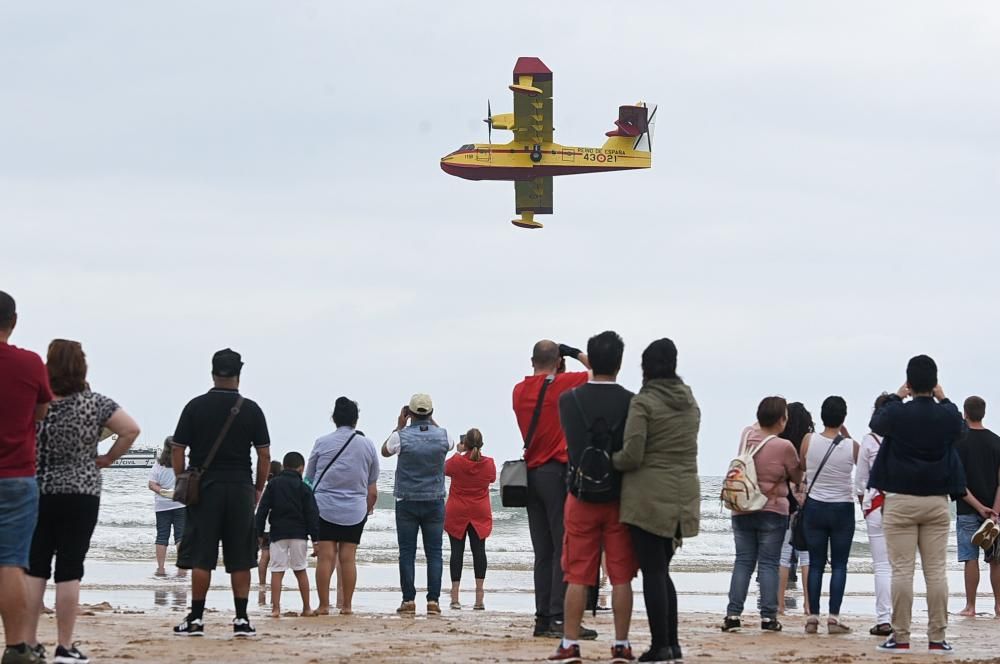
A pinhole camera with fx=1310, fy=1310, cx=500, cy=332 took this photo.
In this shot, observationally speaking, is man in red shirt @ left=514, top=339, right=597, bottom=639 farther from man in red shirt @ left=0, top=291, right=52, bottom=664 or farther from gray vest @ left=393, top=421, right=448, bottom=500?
man in red shirt @ left=0, top=291, right=52, bottom=664

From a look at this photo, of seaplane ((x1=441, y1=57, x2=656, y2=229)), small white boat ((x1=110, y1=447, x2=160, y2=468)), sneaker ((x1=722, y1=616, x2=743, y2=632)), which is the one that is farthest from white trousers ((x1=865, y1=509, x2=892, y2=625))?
small white boat ((x1=110, y1=447, x2=160, y2=468))

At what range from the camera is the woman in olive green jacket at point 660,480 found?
677cm

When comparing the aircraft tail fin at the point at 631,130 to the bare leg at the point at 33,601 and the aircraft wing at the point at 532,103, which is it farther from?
the bare leg at the point at 33,601

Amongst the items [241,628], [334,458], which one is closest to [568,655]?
[241,628]

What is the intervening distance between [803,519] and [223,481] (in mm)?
4188

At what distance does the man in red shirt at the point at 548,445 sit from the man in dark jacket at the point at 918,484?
2004 mm

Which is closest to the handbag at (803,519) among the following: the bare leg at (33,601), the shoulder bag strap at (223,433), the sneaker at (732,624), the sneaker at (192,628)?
the sneaker at (732,624)

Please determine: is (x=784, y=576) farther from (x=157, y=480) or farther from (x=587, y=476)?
(x=157, y=480)

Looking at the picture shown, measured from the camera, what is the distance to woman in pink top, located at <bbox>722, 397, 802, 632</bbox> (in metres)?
9.36

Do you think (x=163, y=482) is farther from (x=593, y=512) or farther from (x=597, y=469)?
(x=597, y=469)

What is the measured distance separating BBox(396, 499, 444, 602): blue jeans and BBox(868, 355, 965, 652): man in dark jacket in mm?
4298

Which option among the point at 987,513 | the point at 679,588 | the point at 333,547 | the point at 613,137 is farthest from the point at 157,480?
the point at 613,137

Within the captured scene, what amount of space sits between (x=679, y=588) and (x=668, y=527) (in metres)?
11.2

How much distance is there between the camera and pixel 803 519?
9.58 metres
